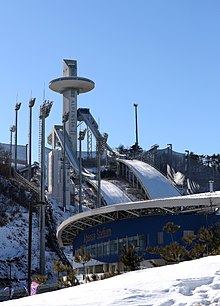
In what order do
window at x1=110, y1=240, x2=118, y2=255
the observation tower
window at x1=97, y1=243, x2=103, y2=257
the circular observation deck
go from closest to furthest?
window at x1=110, y1=240, x2=118, y2=255 < window at x1=97, y1=243, x2=103, y2=257 < the observation tower < the circular observation deck

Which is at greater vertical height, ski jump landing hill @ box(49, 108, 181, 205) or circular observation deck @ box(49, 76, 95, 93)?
circular observation deck @ box(49, 76, 95, 93)

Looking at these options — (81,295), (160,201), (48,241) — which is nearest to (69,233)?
(48,241)

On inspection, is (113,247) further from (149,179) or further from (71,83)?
(71,83)

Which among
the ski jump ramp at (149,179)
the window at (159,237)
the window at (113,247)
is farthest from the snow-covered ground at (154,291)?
the ski jump ramp at (149,179)

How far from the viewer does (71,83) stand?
9581 cm

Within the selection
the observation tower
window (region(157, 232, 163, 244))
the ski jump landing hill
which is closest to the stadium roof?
window (region(157, 232, 163, 244))

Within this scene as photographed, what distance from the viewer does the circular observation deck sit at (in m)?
95.7

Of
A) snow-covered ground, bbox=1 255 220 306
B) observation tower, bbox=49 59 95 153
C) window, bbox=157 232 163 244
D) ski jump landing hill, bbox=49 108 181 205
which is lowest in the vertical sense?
snow-covered ground, bbox=1 255 220 306

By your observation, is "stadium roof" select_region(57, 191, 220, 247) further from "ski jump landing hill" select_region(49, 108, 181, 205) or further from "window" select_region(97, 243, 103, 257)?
"ski jump landing hill" select_region(49, 108, 181, 205)

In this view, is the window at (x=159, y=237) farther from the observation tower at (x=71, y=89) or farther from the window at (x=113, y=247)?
the observation tower at (x=71, y=89)

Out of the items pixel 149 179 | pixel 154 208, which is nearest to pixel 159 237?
pixel 154 208

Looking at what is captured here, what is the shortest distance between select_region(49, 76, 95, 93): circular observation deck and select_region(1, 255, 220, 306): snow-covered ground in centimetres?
8283

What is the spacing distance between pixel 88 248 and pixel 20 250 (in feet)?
41.8

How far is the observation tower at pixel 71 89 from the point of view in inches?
3686
